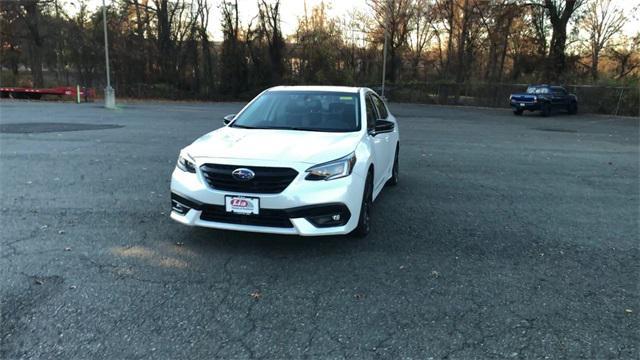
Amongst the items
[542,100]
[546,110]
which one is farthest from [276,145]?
[546,110]

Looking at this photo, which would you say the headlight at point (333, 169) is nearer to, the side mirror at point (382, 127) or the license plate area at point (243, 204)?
the license plate area at point (243, 204)

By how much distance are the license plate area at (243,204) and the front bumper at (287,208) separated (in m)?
0.03

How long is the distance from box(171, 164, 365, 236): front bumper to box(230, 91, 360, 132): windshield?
130cm

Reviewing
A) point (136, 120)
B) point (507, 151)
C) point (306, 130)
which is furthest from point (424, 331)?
point (136, 120)

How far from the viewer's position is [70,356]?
2896mm

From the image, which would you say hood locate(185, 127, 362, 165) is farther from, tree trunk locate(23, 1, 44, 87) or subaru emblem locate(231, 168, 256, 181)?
tree trunk locate(23, 1, 44, 87)

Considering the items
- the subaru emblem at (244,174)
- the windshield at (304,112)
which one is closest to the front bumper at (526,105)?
the windshield at (304,112)

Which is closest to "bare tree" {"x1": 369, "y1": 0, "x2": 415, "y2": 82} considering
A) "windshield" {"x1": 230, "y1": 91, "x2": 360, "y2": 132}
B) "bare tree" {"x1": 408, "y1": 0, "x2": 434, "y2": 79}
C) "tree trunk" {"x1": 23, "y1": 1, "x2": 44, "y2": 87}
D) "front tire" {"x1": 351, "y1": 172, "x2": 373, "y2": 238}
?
"bare tree" {"x1": 408, "y1": 0, "x2": 434, "y2": 79}

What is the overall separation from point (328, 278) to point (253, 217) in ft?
2.82

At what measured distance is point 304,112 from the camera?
5941 mm

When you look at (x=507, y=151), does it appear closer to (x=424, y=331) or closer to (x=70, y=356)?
(x=424, y=331)

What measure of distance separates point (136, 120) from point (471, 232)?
15.4m

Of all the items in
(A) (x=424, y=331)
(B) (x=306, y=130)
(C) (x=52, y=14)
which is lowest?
(A) (x=424, y=331)

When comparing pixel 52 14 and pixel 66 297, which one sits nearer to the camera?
pixel 66 297
